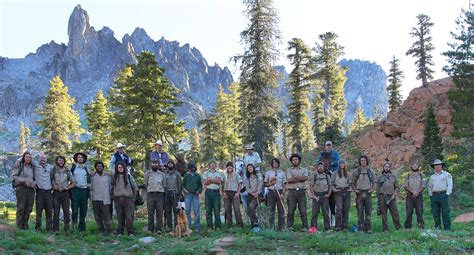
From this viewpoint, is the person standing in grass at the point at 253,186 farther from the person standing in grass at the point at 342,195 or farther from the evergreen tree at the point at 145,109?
the evergreen tree at the point at 145,109

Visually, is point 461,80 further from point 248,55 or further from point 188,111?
point 188,111

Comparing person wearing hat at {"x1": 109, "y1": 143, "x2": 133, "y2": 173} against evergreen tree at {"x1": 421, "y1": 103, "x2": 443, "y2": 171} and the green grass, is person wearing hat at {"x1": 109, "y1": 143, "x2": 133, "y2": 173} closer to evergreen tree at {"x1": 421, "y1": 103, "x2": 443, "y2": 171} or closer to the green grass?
the green grass

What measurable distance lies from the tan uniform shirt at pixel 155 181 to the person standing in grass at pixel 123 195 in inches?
21.1

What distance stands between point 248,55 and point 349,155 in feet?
33.8

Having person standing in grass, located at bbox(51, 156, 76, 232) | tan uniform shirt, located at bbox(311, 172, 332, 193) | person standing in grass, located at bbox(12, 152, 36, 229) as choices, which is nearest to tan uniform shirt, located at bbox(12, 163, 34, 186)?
person standing in grass, located at bbox(12, 152, 36, 229)

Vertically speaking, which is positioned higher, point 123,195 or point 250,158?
point 250,158

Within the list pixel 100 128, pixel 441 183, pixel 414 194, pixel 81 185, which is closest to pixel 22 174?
pixel 81 185

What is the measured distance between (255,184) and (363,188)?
10.2 feet

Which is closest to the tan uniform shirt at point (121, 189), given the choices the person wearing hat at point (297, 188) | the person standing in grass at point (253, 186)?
the person standing in grass at point (253, 186)

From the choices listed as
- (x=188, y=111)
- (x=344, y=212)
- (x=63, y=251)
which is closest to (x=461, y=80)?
(x=344, y=212)

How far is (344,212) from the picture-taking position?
12359 mm

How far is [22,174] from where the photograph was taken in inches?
427

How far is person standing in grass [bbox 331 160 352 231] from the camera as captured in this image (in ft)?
40.3

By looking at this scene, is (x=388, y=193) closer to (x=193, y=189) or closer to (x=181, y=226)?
(x=193, y=189)
